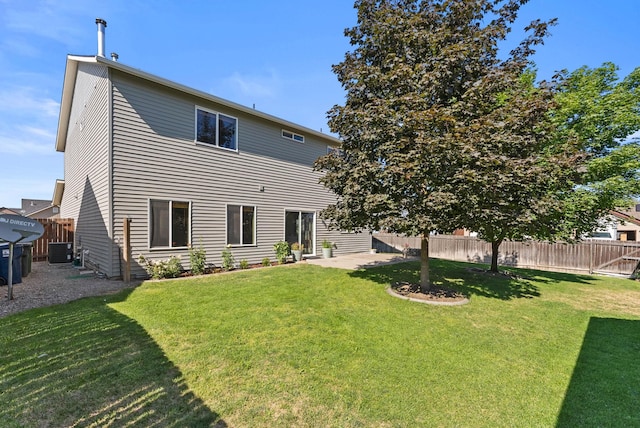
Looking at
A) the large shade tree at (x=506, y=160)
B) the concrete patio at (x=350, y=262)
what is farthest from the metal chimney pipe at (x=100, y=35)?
the large shade tree at (x=506, y=160)

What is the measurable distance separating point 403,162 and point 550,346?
3706mm

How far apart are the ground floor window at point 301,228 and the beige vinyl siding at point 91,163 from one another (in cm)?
611

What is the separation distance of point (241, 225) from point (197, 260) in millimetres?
2120

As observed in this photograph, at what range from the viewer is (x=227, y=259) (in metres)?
9.70

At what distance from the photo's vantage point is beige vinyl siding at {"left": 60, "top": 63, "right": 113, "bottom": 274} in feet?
27.0

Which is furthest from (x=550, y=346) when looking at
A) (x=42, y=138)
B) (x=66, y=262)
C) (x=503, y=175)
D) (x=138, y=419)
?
(x=42, y=138)

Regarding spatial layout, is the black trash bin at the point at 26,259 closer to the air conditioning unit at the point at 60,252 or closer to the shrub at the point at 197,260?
the air conditioning unit at the point at 60,252

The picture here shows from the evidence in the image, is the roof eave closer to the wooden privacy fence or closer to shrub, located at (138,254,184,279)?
the wooden privacy fence

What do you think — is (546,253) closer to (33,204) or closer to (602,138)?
(602,138)

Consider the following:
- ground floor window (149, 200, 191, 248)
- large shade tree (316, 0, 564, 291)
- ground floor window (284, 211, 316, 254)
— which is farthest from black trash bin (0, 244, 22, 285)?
large shade tree (316, 0, 564, 291)

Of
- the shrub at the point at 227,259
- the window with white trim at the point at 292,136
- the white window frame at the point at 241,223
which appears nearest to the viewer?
the shrub at the point at 227,259

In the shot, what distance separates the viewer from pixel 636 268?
39.5 feet

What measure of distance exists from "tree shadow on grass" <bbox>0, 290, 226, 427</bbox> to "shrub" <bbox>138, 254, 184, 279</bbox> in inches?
134

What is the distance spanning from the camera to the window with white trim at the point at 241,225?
33.7 ft
